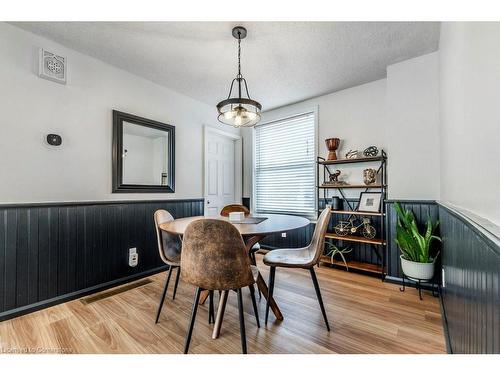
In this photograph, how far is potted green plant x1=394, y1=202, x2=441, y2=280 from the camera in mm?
2217

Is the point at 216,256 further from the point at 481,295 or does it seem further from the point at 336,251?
the point at 336,251

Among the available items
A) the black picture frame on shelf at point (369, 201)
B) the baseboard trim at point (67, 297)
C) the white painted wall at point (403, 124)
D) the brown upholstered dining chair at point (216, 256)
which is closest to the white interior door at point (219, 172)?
the baseboard trim at point (67, 297)

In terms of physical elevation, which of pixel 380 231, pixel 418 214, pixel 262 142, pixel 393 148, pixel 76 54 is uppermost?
pixel 76 54

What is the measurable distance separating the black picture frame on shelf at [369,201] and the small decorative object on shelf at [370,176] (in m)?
0.18

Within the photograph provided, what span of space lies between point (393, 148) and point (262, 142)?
221cm

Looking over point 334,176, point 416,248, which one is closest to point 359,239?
point 416,248

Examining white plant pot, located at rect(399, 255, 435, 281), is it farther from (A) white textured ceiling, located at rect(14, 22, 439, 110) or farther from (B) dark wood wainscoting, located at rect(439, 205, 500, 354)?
(A) white textured ceiling, located at rect(14, 22, 439, 110)

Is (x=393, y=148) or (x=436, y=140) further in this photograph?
(x=393, y=148)

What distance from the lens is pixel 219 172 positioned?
4.13 meters

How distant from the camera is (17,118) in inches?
79.5

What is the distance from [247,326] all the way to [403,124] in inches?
107

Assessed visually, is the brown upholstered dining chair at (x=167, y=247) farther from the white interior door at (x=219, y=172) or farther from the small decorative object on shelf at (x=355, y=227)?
the small decorative object on shelf at (x=355, y=227)
